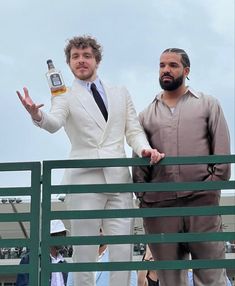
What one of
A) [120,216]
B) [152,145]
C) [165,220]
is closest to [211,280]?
[165,220]

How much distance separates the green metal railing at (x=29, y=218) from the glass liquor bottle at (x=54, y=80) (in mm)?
575

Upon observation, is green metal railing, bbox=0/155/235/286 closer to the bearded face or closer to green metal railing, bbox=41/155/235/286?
green metal railing, bbox=41/155/235/286

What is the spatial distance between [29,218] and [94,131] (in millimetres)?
792

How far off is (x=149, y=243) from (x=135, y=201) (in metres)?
0.58

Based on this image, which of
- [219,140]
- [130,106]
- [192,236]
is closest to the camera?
[192,236]

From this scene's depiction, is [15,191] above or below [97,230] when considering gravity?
above

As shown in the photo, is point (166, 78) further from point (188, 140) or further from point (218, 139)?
point (218, 139)

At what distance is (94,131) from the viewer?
13.8 feet

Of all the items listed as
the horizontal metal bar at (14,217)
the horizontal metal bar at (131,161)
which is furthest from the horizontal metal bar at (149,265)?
the horizontal metal bar at (131,161)

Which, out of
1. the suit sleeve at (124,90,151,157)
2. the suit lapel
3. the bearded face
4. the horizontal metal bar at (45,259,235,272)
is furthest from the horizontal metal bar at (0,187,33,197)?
the bearded face

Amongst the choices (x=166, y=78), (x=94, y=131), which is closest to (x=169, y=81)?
(x=166, y=78)

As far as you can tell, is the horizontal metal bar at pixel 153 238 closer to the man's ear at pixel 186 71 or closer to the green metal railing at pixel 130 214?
the green metal railing at pixel 130 214

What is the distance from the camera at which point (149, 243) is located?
3.93 metres

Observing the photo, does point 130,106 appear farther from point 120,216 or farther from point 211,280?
point 211,280
